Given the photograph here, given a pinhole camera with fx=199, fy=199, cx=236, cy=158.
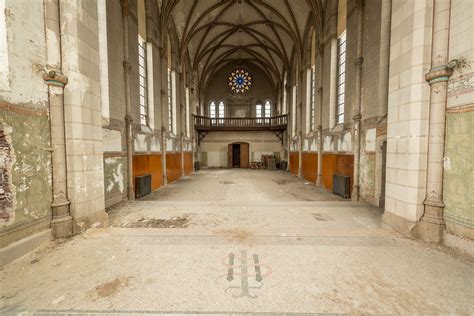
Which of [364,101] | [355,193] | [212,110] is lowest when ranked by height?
[355,193]

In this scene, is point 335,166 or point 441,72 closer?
point 441,72

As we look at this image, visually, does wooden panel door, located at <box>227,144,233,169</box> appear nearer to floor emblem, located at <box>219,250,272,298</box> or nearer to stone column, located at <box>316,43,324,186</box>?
stone column, located at <box>316,43,324,186</box>

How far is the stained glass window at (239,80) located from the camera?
23.7 metres

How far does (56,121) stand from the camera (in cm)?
416

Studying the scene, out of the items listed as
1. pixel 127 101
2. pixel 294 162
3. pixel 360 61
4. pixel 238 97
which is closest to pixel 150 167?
pixel 127 101

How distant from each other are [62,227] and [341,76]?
11.7 m

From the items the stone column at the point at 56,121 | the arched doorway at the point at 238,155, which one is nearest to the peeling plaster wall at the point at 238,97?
the arched doorway at the point at 238,155

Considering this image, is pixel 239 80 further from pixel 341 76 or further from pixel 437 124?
pixel 437 124

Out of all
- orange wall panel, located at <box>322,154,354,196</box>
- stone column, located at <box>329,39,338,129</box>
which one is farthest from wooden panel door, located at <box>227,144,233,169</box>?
stone column, located at <box>329,39,338,129</box>

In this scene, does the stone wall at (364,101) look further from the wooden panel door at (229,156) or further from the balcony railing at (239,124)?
the wooden panel door at (229,156)

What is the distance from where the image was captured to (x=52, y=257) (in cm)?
347

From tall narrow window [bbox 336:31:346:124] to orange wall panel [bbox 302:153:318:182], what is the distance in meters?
2.77

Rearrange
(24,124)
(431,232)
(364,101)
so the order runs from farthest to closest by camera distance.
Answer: (364,101) < (431,232) < (24,124)

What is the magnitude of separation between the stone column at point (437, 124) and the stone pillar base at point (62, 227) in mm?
7340
